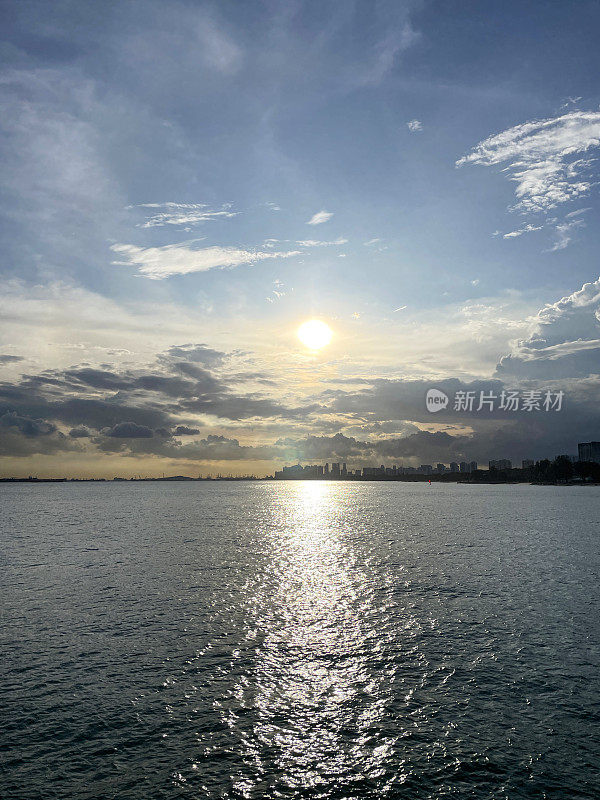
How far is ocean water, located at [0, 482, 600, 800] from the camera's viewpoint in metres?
22.2

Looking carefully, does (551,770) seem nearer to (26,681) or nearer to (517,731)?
(517,731)

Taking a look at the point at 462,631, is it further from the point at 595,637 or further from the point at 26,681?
the point at 26,681

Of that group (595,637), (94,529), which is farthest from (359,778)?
(94,529)

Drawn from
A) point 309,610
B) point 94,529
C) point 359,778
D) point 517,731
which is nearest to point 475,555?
point 309,610

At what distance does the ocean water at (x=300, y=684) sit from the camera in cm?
2222

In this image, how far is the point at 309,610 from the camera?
50.5 meters

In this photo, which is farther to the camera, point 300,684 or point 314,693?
point 300,684

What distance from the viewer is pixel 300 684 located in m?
A: 31.8

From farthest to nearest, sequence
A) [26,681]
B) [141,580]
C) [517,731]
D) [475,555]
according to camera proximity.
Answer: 1. [475,555]
2. [141,580]
3. [26,681]
4. [517,731]

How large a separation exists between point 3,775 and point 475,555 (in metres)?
76.0

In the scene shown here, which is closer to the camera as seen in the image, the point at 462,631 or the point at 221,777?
the point at 221,777

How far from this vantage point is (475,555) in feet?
280

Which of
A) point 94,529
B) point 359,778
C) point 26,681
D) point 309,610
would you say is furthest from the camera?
point 94,529

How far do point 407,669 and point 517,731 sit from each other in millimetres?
9060
